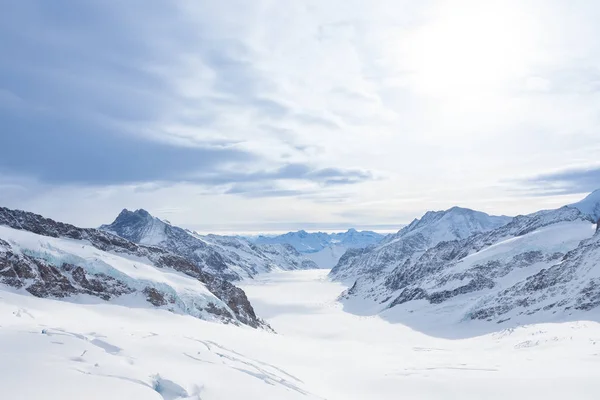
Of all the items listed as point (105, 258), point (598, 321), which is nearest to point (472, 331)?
point (598, 321)

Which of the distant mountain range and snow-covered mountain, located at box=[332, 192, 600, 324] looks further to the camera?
snow-covered mountain, located at box=[332, 192, 600, 324]

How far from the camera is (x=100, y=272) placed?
49906 millimetres

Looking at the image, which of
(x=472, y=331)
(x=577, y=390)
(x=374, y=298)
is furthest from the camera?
(x=374, y=298)

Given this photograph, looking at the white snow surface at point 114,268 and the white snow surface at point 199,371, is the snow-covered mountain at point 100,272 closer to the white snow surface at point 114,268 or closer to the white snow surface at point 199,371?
the white snow surface at point 114,268

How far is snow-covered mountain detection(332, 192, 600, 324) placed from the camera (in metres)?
72.9

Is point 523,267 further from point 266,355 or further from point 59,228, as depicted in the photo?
point 59,228

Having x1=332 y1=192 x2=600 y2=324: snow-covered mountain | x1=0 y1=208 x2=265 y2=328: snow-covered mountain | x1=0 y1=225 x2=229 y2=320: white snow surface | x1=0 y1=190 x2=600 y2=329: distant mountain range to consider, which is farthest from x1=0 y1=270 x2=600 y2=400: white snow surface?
x1=332 y1=192 x2=600 y2=324: snow-covered mountain

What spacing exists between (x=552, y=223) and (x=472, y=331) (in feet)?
256

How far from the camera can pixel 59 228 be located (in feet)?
197

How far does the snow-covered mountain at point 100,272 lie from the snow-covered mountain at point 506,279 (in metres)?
52.7

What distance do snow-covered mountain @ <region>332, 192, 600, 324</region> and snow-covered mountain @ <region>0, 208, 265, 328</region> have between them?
173 feet

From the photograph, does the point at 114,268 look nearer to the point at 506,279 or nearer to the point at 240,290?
the point at 240,290

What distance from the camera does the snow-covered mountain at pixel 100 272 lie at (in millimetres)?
43562

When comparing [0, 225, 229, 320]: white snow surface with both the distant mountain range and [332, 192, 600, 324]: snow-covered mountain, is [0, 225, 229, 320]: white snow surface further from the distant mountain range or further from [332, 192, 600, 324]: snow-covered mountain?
[332, 192, 600, 324]: snow-covered mountain
